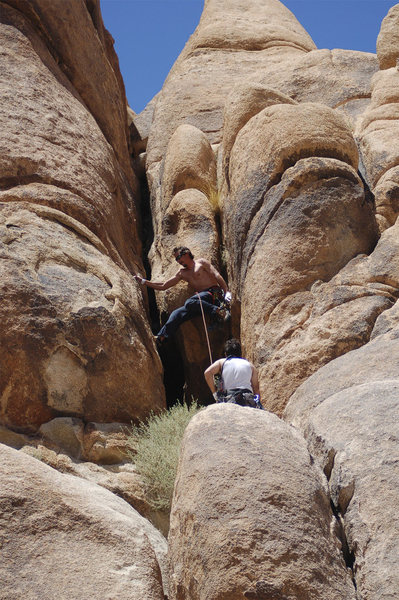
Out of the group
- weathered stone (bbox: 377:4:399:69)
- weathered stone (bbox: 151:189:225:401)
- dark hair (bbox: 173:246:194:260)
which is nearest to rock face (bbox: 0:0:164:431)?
weathered stone (bbox: 151:189:225:401)

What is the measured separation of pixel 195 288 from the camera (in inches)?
397

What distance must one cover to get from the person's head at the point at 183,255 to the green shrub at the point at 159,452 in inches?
95.7

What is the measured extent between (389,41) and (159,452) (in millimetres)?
8594

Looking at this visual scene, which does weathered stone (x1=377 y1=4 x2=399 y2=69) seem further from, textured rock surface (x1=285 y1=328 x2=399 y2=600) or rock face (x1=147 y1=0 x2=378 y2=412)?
textured rock surface (x1=285 y1=328 x2=399 y2=600)

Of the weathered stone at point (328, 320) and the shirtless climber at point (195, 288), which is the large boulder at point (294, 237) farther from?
the shirtless climber at point (195, 288)

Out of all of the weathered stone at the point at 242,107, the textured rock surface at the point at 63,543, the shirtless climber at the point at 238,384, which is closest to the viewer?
the textured rock surface at the point at 63,543

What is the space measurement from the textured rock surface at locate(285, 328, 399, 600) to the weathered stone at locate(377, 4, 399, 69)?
7852 mm

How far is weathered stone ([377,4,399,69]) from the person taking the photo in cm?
1288

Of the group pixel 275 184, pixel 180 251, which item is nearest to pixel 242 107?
pixel 275 184

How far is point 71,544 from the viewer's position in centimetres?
489

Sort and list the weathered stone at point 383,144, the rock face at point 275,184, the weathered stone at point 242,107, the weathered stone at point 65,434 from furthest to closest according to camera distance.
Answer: the weathered stone at point 242,107, the weathered stone at point 383,144, the rock face at point 275,184, the weathered stone at point 65,434

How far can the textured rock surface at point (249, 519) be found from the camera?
444cm

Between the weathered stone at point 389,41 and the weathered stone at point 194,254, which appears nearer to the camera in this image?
the weathered stone at point 194,254

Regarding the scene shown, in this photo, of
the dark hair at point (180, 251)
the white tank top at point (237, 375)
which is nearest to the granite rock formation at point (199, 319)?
the white tank top at point (237, 375)
